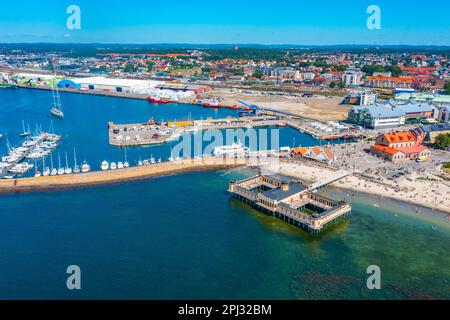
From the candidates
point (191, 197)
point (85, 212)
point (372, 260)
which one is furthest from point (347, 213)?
point (85, 212)

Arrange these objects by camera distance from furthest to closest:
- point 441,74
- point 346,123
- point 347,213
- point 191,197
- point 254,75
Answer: point 254,75, point 441,74, point 346,123, point 191,197, point 347,213

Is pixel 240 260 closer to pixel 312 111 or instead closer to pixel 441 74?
pixel 312 111

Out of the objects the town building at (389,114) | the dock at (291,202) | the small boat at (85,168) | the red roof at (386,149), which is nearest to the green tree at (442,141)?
the red roof at (386,149)

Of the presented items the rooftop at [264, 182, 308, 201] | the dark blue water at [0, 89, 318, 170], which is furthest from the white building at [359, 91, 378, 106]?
the rooftop at [264, 182, 308, 201]

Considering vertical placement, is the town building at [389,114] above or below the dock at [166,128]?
above

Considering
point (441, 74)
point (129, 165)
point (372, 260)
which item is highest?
point (441, 74)

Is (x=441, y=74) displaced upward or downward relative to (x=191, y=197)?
upward

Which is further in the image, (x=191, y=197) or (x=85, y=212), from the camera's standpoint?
(x=191, y=197)

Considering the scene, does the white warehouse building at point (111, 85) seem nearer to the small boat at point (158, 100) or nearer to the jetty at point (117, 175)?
the small boat at point (158, 100)
